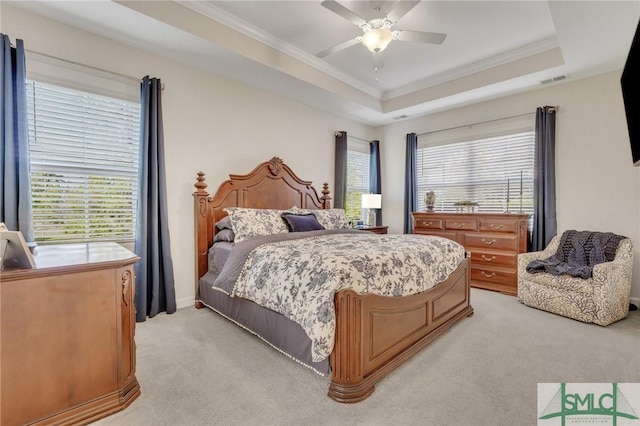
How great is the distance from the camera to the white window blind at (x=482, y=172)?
4.17 meters

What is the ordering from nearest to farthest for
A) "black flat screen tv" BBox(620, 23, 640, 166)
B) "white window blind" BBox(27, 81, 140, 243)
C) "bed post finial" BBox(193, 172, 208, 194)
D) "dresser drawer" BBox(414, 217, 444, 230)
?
"black flat screen tv" BBox(620, 23, 640, 166) < "white window blind" BBox(27, 81, 140, 243) < "bed post finial" BBox(193, 172, 208, 194) < "dresser drawer" BBox(414, 217, 444, 230)

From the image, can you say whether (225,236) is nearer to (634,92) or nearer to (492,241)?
(634,92)

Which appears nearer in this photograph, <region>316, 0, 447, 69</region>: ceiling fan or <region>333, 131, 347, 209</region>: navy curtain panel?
<region>316, 0, 447, 69</region>: ceiling fan

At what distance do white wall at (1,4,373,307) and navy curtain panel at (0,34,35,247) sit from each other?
A: 0.29 m

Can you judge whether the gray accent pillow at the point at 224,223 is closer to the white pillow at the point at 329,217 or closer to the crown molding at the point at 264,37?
the white pillow at the point at 329,217

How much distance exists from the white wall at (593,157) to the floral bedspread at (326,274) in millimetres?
2244

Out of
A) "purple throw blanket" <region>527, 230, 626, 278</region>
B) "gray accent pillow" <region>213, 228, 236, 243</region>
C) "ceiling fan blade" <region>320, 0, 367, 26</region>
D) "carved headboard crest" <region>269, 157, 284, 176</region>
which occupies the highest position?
"ceiling fan blade" <region>320, 0, 367, 26</region>

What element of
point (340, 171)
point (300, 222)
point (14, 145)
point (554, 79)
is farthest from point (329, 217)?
point (554, 79)

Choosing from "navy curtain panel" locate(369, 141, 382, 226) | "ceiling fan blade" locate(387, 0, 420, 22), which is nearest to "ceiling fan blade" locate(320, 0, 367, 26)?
"ceiling fan blade" locate(387, 0, 420, 22)

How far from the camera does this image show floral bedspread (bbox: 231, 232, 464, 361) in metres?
1.75

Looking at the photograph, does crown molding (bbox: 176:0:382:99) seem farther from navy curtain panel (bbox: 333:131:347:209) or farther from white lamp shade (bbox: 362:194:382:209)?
white lamp shade (bbox: 362:194:382:209)

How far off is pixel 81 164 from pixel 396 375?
10.3ft

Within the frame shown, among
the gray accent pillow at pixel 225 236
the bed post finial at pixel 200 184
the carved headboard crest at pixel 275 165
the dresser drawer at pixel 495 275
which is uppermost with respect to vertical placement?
the carved headboard crest at pixel 275 165

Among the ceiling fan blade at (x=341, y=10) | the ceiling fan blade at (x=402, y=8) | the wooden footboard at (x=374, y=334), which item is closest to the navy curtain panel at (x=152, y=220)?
the ceiling fan blade at (x=341, y=10)
